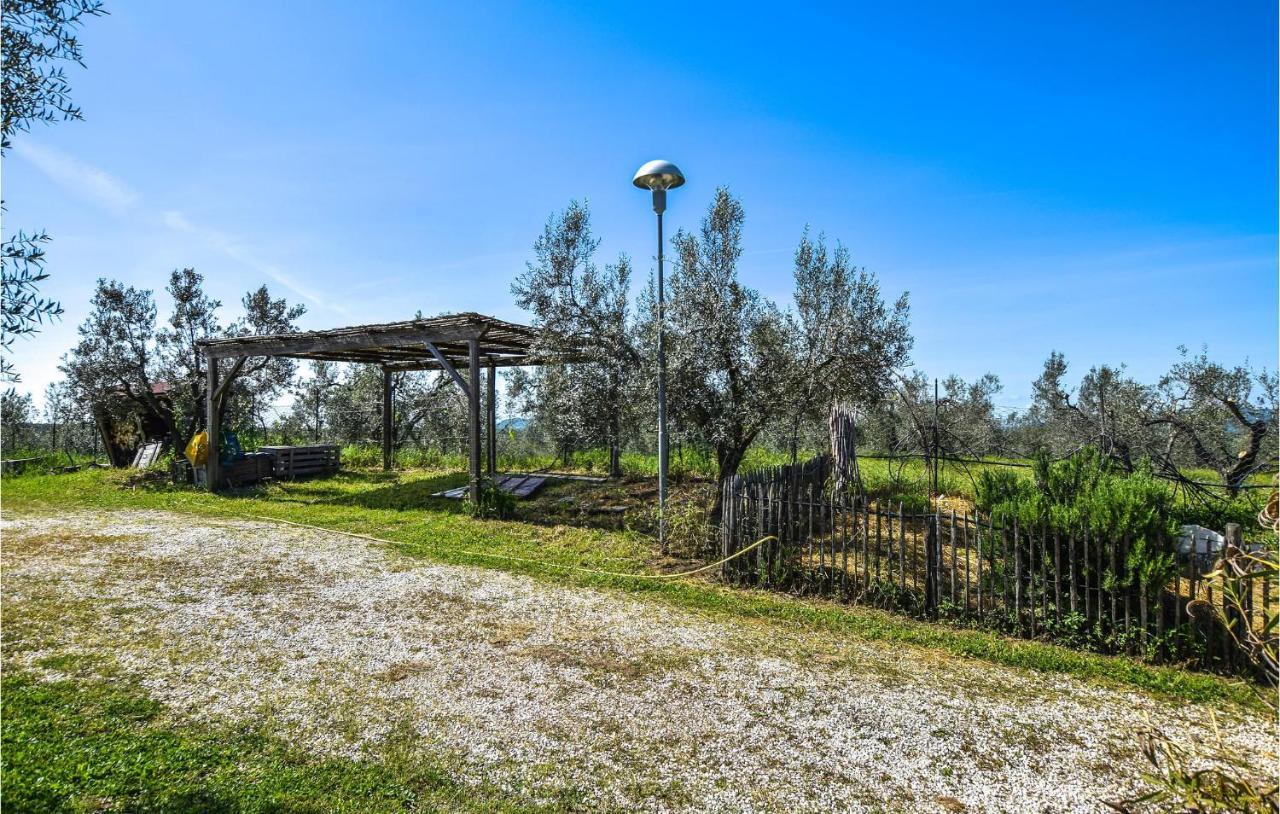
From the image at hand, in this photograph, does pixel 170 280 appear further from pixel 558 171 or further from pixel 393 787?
pixel 393 787

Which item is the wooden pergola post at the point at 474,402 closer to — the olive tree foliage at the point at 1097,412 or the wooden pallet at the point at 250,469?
the wooden pallet at the point at 250,469

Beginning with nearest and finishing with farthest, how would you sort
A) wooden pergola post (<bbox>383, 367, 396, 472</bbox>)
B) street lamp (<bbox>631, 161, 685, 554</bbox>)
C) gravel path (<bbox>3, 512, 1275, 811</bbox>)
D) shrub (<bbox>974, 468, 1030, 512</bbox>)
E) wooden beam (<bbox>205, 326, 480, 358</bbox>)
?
gravel path (<bbox>3, 512, 1275, 811</bbox>), shrub (<bbox>974, 468, 1030, 512</bbox>), street lamp (<bbox>631, 161, 685, 554</bbox>), wooden beam (<bbox>205, 326, 480, 358</bbox>), wooden pergola post (<bbox>383, 367, 396, 472</bbox>)

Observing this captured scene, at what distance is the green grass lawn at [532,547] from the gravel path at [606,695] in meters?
0.30

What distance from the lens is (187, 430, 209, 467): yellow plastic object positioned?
13.7 metres

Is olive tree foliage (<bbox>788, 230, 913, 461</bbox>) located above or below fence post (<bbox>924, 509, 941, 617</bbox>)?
above

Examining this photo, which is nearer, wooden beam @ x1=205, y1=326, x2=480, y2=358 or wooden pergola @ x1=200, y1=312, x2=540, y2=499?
wooden pergola @ x1=200, y1=312, x2=540, y2=499

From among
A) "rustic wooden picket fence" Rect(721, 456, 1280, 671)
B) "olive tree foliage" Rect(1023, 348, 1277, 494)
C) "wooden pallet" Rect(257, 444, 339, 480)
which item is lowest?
"rustic wooden picket fence" Rect(721, 456, 1280, 671)

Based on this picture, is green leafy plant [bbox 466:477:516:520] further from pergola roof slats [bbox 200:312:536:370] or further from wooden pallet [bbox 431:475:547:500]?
pergola roof slats [bbox 200:312:536:370]

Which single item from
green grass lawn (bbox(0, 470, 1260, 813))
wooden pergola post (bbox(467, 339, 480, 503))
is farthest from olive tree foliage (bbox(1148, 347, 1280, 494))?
wooden pergola post (bbox(467, 339, 480, 503))

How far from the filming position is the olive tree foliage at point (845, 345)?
8.67 metres

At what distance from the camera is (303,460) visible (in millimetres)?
16016

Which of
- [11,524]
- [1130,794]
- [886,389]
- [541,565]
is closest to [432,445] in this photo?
[11,524]

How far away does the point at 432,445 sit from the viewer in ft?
66.6

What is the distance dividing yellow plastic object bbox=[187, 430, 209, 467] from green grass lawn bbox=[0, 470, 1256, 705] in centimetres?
69
